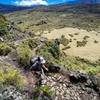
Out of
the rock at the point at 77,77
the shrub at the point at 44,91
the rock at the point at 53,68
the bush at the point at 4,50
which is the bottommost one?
the rock at the point at 77,77

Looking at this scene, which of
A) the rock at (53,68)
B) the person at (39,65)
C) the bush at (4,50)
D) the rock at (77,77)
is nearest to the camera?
the rock at (77,77)

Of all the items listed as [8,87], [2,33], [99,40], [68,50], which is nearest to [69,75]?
[8,87]

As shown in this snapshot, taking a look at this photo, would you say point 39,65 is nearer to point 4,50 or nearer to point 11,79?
point 11,79

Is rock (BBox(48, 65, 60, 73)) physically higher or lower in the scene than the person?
lower

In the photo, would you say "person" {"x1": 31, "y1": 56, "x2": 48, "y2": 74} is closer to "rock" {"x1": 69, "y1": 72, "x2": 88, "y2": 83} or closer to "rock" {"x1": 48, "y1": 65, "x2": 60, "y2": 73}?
"rock" {"x1": 48, "y1": 65, "x2": 60, "y2": 73}

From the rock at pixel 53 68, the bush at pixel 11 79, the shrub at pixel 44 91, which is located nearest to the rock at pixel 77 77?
the rock at pixel 53 68

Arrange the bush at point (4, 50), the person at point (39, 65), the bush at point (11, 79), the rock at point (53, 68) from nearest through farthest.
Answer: the bush at point (11, 79), the person at point (39, 65), the rock at point (53, 68), the bush at point (4, 50)

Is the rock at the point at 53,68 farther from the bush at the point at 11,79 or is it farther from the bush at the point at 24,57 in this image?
the bush at the point at 11,79

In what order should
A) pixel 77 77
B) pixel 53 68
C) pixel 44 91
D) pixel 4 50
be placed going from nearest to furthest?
pixel 44 91 < pixel 77 77 < pixel 53 68 < pixel 4 50

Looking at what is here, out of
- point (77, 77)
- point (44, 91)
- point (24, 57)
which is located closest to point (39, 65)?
point (24, 57)

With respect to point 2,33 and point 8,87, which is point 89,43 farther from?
point 8,87

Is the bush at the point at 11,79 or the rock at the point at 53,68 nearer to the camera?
the bush at the point at 11,79

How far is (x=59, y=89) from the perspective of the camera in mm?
13734

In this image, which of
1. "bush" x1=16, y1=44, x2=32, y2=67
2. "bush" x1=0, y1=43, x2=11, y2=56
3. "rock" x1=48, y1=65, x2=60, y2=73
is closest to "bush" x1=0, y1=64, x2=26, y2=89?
"bush" x1=16, y1=44, x2=32, y2=67
